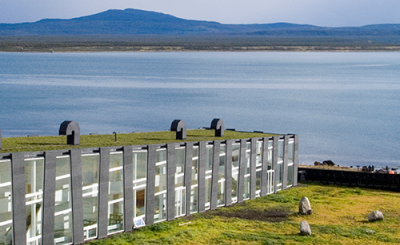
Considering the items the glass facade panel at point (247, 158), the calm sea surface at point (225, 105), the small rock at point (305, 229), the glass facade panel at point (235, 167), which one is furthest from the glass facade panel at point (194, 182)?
the calm sea surface at point (225, 105)

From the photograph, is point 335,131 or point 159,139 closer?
point 159,139

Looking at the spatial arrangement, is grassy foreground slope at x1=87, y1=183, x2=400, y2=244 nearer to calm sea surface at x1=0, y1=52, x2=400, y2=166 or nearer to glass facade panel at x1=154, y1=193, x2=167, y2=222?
glass facade panel at x1=154, y1=193, x2=167, y2=222

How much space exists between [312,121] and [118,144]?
66.8 meters

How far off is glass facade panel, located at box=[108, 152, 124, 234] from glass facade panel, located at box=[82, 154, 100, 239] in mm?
826

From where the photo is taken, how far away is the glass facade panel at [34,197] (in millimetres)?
23203

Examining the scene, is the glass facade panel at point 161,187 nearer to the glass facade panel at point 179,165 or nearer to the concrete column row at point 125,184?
the concrete column row at point 125,184

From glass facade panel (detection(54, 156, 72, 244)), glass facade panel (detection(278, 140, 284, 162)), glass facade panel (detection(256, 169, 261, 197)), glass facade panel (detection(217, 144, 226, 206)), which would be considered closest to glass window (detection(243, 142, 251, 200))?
glass facade panel (detection(256, 169, 261, 197))

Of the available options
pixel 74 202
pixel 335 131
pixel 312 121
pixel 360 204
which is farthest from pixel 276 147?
pixel 312 121

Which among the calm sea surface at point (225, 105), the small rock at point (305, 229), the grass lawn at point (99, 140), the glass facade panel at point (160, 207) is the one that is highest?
the grass lawn at point (99, 140)

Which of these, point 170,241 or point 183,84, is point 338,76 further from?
point 170,241

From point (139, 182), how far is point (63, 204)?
14.1 feet

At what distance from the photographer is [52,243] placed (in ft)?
79.0

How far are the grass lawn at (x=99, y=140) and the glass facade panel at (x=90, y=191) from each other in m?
1.34

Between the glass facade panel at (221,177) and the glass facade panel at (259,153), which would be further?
the glass facade panel at (259,153)
